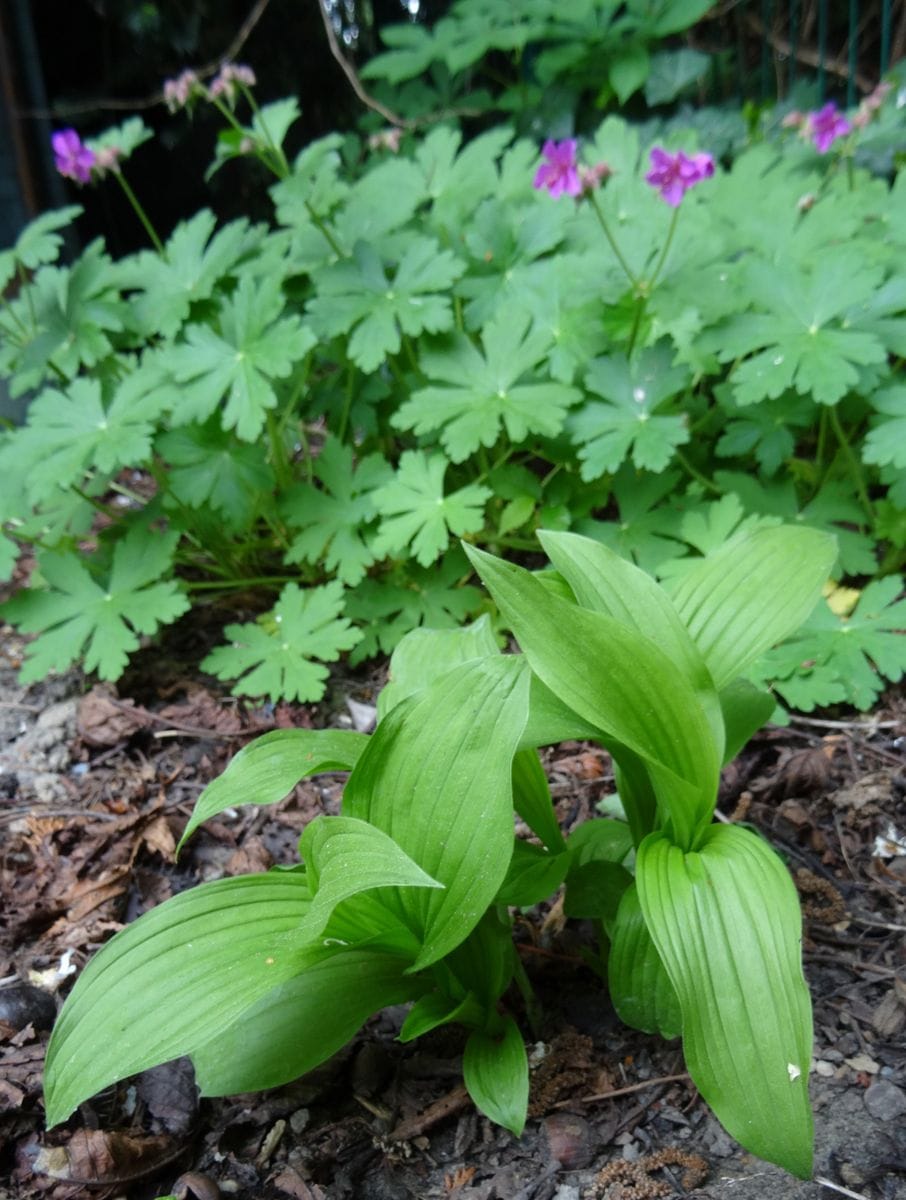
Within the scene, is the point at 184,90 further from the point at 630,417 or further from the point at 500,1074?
the point at 500,1074

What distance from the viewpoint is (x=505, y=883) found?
1.39 meters

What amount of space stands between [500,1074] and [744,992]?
0.45m

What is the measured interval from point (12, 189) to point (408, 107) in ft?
5.69

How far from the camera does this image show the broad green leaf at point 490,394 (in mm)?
2312

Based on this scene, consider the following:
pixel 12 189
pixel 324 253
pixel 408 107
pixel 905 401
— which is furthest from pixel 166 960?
pixel 408 107

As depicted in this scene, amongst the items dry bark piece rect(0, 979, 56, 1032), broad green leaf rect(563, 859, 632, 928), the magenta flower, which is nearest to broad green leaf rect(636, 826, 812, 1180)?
broad green leaf rect(563, 859, 632, 928)

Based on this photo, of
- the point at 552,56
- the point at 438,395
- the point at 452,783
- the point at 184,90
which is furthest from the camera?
the point at 552,56

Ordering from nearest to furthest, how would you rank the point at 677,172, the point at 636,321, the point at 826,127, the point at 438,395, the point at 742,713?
1. the point at 742,713
2. the point at 677,172
3. the point at 636,321
4. the point at 438,395
5. the point at 826,127

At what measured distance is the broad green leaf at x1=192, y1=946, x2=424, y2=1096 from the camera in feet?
4.34

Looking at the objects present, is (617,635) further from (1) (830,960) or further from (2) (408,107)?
(2) (408,107)

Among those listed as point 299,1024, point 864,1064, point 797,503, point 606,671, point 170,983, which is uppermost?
point 606,671

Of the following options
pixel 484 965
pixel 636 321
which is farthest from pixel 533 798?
pixel 636 321

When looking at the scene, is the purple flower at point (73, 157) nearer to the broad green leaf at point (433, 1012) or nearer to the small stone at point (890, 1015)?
the broad green leaf at point (433, 1012)

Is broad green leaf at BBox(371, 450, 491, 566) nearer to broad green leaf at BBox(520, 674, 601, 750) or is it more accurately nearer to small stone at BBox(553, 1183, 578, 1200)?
broad green leaf at BBox(520, 674, 601, 750)
